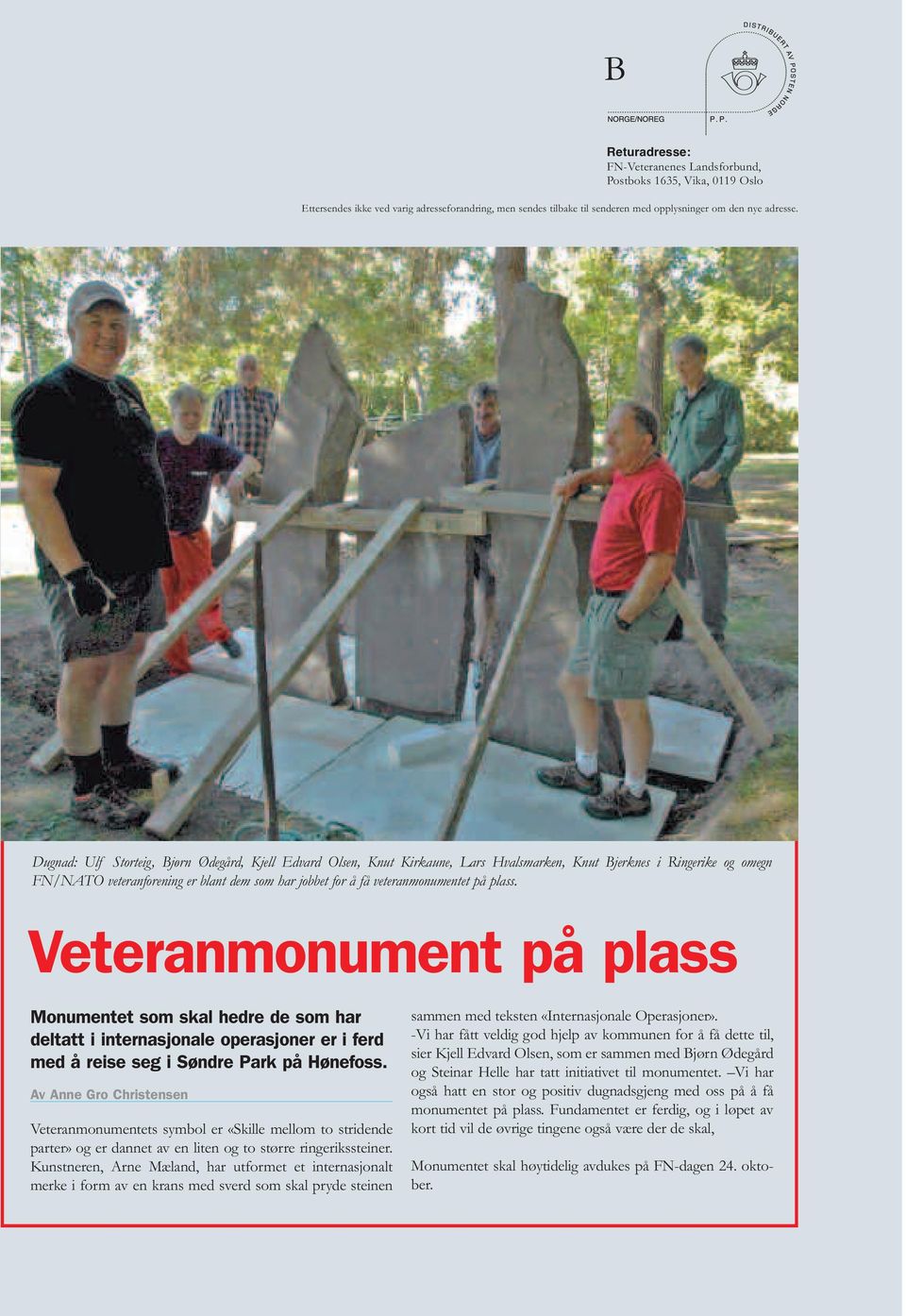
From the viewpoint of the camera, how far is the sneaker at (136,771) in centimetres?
349

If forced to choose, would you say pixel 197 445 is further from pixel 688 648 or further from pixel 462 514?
pixel 688 648

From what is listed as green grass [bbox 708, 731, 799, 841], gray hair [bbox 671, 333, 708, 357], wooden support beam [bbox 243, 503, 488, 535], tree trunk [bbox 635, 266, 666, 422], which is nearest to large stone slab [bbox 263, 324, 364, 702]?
wooden support beam [bbox 243, 503, 488, 535]

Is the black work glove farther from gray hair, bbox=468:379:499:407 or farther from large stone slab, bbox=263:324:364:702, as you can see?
gray hair, bbox=468:379:499:407

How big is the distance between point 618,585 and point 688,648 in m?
1.88

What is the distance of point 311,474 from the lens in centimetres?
417

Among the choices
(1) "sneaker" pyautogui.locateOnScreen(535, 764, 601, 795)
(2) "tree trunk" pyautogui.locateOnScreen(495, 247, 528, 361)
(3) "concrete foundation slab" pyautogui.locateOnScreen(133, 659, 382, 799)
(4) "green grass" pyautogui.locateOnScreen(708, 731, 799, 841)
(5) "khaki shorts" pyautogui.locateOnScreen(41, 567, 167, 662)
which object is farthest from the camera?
(2) "tree trunk" pyautogui.locateOnScreen(495, 247, 528, 361)

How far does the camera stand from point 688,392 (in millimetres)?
4492

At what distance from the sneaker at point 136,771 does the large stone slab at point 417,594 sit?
1.11m

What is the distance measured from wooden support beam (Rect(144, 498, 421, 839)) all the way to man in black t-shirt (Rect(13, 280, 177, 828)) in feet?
0.73

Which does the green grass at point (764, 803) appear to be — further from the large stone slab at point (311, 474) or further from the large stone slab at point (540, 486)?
the large stone slab at point (311, 474)

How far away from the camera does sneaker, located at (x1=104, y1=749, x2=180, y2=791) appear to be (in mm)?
3488

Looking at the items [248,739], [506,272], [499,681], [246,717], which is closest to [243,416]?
[248,739]

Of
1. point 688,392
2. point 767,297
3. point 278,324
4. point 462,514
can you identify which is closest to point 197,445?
point 462,514
